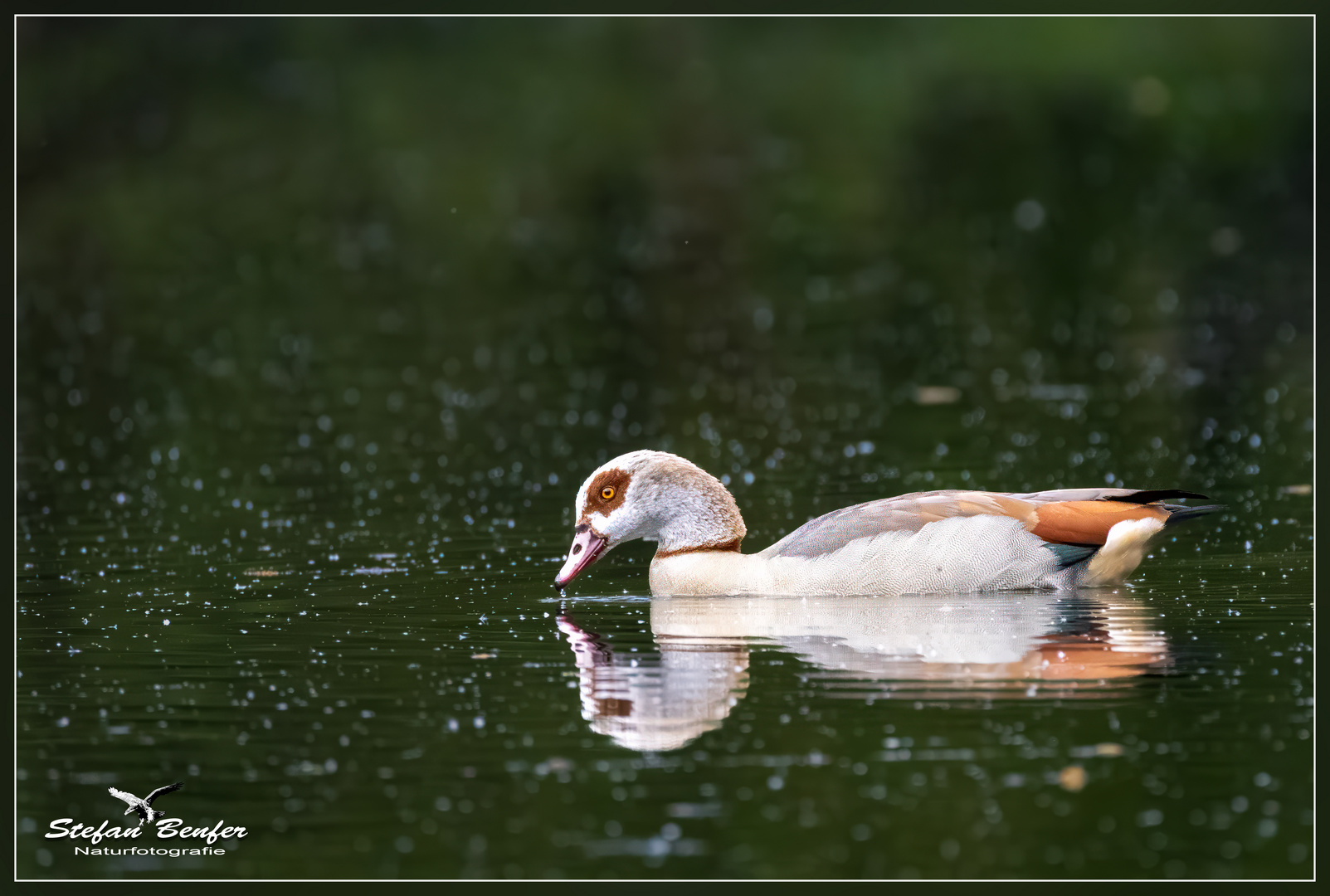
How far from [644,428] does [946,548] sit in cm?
659

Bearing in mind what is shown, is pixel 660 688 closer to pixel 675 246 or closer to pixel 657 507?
pixel 657 507

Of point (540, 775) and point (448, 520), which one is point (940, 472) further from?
point (540, 775)

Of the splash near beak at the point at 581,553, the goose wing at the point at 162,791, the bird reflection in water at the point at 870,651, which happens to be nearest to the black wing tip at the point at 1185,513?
the bird reflection in water at the point at 870,651

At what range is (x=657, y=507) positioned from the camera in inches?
479

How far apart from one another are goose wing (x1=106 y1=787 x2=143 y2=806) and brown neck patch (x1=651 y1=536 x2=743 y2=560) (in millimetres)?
4543

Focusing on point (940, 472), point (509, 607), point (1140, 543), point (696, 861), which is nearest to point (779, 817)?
point (696, 861)

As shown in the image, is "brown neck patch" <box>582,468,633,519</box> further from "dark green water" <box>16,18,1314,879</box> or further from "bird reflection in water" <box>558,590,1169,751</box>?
"bird reflection in water" <box>558,590,1169,751</box>

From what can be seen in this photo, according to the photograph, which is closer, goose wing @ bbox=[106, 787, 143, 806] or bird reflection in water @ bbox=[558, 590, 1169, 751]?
goose wing @ bbox=[106, 787, 143, 806]

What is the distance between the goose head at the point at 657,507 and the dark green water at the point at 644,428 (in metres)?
0.40

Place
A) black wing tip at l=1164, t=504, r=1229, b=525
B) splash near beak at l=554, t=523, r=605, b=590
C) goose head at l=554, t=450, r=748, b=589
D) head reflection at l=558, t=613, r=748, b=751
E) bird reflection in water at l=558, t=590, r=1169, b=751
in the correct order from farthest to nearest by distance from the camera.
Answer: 1. goose head at l=554, t=450, r=748, b=589
2. splash near beak at l=554, t=523, r=605, b=590
3. black wing tip at l=1164, t=504, r=1229, b=525
4. bird reflection in water at l=558, t=590, r=1169, b=751
5. head reflection at l=558, t=613, r=748, b=751

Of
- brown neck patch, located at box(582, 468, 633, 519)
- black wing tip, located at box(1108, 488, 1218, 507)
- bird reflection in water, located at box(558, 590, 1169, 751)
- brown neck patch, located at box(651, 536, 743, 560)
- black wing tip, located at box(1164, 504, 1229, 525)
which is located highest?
brown neck patch, located at box(582, 468, 633, 519)

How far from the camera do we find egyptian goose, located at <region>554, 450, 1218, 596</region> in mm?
11508

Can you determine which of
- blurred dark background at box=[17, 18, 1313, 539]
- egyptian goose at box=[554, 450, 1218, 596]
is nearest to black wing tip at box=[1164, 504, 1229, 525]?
egyptian goose at box=[554, 450, 1218, 596]

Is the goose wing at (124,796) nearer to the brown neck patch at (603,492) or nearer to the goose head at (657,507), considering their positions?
the goose head at (657,507)
